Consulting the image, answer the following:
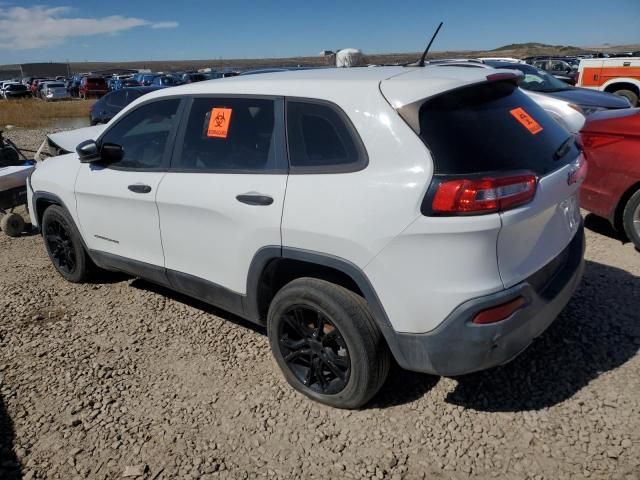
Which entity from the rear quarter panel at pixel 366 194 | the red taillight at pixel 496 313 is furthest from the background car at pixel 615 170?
the rear quarter panel at pixel 366 194

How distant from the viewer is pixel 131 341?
376cm

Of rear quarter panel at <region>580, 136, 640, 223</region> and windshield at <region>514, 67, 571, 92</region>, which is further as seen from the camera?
windshield at <region>514, 67, 571, 92</region>

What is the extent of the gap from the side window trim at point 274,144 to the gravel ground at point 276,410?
1278mm

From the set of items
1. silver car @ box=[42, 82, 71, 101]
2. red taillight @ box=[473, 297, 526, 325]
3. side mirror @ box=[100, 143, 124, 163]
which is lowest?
red taillight @ box=[473, 297, 526, 325]

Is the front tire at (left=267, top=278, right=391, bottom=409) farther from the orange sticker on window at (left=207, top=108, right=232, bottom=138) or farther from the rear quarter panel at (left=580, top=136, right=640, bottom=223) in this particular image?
the rear quarter panel at (left=580, top=136, right=640, bottom=223)

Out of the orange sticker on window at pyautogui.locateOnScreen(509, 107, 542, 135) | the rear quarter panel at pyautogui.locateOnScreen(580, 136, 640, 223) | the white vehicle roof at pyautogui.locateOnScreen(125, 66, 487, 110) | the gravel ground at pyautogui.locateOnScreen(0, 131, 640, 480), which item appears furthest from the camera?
the rear quarter panel at pyautogui.locateOnScreen(580, 136, 640, 223)

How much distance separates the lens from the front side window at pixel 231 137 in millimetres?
2879

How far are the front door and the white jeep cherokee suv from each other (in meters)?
0.04

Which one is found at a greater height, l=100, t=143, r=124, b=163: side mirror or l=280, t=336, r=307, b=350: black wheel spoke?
l=100, t=143, r=124, b=163: side mirror

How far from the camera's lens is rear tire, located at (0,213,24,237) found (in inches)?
247

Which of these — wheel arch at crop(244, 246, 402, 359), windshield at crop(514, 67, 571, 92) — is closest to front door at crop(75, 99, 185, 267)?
wheel arch at crop(244, 246, 402, 359)

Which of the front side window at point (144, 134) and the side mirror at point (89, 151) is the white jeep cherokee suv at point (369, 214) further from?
the side mirror at point (89, 151)

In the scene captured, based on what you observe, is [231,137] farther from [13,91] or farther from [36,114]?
[13,91]

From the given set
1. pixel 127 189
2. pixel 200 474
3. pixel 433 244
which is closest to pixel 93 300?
pixel 127 189
